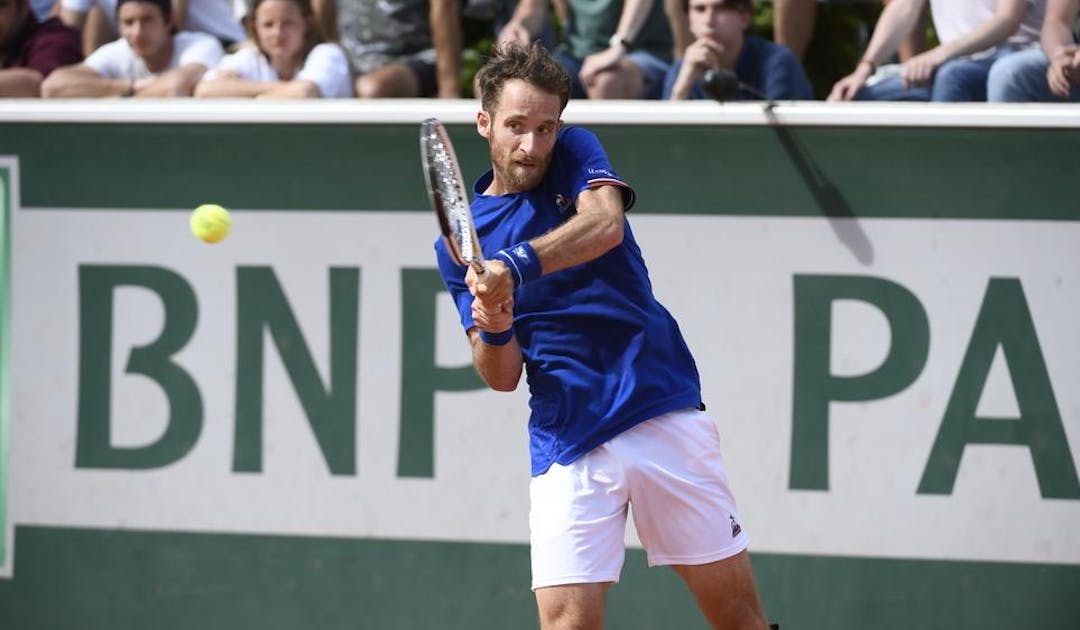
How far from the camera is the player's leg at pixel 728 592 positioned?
382cm

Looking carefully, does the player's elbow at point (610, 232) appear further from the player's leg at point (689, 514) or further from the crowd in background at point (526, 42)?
the crowd in background at point (526, 42)

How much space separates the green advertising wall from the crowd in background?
368 millimetres

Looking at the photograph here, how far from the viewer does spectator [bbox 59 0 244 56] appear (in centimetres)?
685

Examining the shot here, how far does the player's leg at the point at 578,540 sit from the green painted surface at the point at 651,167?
1606mm

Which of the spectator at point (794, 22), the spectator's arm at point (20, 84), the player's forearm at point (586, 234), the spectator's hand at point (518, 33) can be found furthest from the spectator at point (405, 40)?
the player's forearm at point (586, 234)

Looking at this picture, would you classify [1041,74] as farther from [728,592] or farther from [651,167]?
[728,592]

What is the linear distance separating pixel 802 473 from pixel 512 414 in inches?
39.8

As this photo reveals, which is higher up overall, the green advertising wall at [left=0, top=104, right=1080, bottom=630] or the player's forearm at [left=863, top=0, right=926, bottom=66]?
the player's forearm at [left=863, top=0, right=926, bottom=66]

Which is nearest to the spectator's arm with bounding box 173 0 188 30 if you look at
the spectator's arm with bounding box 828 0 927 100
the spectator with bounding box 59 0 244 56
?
the spectator with bounding box 59 0 244 56

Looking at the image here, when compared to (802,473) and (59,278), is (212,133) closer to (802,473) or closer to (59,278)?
(59,278)

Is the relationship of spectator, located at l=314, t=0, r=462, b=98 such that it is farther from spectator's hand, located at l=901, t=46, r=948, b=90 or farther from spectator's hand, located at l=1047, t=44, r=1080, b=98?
spectator's hand, located at l=1047, t=44, r=1080, b=98

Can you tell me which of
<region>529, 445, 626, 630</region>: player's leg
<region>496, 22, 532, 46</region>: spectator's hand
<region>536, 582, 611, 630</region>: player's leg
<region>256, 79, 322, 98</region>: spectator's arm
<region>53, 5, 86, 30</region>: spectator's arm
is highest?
<region>53, 5, 86, 30</region>: spectator's arm

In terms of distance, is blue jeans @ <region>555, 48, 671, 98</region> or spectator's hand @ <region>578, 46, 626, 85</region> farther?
blue jeans @ <region>555, 48, 671, 98</region>

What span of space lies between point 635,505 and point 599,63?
255 cm
